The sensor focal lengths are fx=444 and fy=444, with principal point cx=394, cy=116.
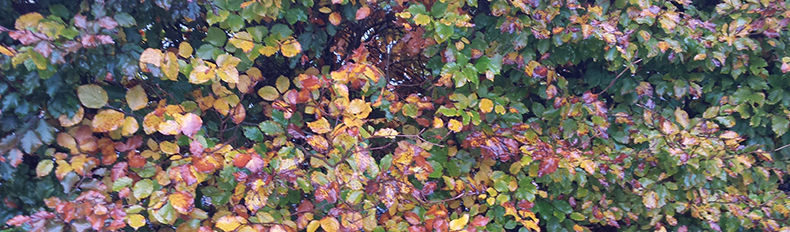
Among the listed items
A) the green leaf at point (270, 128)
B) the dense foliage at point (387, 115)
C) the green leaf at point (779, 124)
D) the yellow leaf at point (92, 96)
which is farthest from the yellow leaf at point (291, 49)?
the green leaf at point (779, 124)

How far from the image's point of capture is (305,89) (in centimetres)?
168

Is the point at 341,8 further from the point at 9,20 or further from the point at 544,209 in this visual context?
the point at 544,209

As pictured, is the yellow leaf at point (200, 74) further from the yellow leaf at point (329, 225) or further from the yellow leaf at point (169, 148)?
the yellow leaf at point (329, 225)

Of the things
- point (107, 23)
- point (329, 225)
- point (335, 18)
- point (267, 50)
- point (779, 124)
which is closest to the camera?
point (107, 23)

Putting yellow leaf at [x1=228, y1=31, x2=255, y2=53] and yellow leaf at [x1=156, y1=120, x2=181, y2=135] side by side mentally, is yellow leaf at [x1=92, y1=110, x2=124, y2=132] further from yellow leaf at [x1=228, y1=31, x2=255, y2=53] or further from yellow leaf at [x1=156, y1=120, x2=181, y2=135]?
yellow leaf at [x1=228, y1=31, x2=255, y2=53]

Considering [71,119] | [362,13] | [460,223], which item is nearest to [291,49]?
[362,13]

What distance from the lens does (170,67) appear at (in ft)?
4.60

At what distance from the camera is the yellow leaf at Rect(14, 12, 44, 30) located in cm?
133

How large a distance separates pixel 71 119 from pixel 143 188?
0.34m

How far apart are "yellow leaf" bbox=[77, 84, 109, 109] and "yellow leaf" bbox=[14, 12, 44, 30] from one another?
0.22 meters

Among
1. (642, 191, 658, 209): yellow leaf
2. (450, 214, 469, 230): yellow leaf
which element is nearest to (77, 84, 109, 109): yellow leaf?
(450, 214, 469, 230): yellow leaf

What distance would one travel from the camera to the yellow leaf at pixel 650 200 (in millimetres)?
2164

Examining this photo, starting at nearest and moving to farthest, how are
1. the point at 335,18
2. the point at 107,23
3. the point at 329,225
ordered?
the point at 107,23 → the point at 329,225 → the point at 335,18

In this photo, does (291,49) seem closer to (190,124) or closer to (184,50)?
(184,50)
